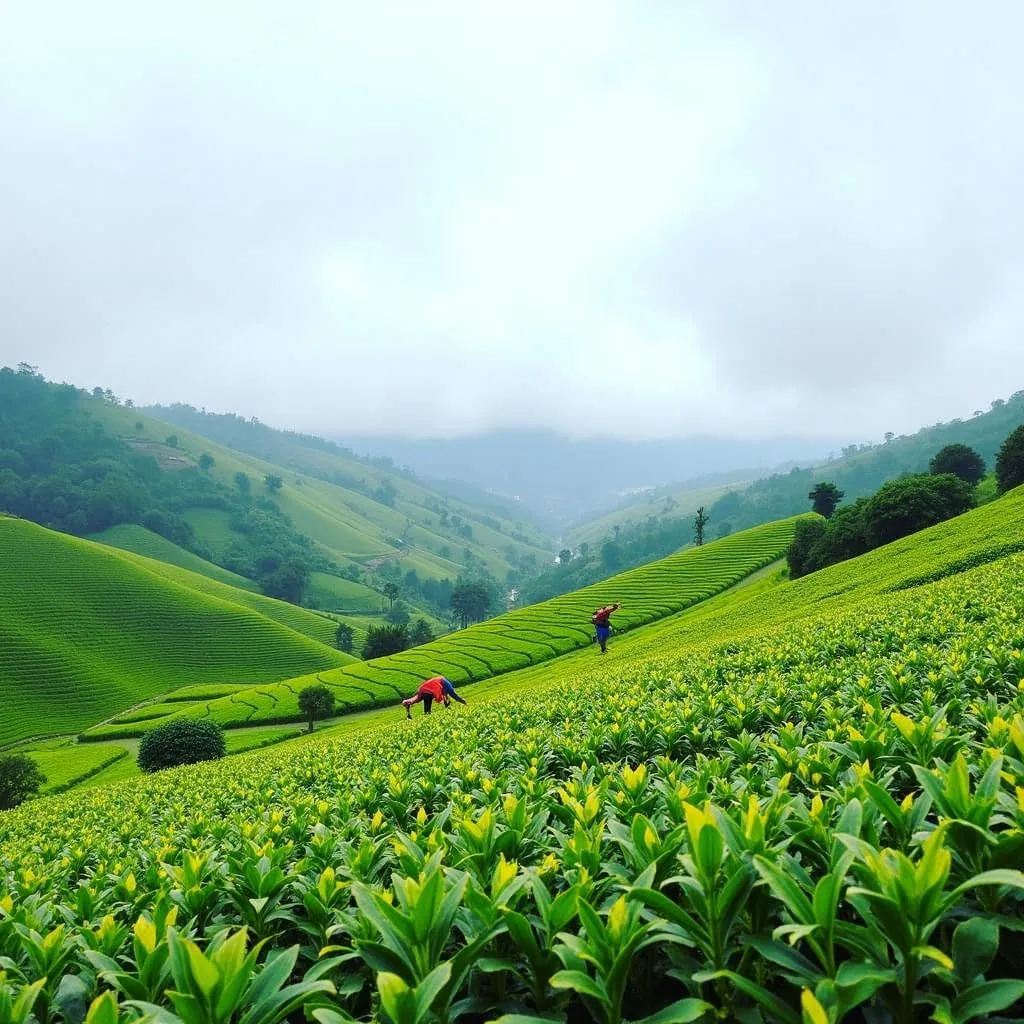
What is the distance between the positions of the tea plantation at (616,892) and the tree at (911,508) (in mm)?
37983

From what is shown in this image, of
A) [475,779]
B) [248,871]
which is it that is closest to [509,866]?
[248,871]

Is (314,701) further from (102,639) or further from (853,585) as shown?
(102,639)

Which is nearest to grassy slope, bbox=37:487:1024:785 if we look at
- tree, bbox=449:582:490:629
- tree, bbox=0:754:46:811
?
tree, bbox=0:754:46:811

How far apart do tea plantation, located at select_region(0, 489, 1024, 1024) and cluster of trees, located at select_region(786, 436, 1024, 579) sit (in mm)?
38137

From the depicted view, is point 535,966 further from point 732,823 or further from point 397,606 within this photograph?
Result: point 397,606

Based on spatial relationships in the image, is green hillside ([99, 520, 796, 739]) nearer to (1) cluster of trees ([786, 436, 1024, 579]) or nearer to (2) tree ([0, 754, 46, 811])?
(1) cluster of trees ([786, 436, 1024, 579])

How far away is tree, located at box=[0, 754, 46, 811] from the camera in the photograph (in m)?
27.5

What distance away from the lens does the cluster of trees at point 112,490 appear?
448 ft

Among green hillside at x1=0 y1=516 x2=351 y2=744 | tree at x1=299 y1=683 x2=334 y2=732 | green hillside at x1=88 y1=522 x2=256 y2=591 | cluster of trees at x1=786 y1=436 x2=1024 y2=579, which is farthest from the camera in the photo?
green hillside at x1=88 y1=522 x2=256 y2=591

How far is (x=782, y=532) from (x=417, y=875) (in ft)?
232

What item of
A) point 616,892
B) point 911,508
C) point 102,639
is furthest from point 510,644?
point 102,639

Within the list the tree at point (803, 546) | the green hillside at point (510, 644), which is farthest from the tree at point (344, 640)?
the tree at point (803, 546)

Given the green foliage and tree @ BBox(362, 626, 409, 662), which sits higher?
the green foliage

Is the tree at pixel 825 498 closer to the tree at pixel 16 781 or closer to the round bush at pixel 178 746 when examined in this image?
the round bush at pixel 178 746
